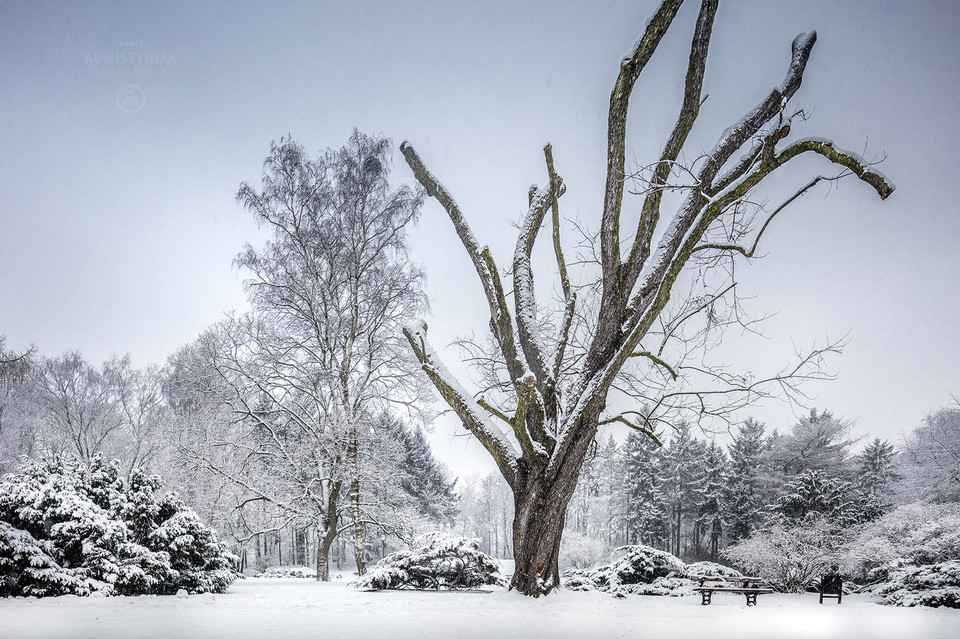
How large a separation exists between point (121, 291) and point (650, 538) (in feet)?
94.2

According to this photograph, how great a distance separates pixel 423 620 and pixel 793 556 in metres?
12.1

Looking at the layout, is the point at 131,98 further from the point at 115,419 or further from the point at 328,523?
the point at 115,419

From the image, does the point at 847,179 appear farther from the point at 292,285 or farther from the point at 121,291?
the point at 121,291

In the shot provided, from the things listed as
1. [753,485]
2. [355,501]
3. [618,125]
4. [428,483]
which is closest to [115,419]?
[355,501]

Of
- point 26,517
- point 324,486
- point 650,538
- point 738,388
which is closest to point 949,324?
point 738,388

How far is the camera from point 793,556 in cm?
1179

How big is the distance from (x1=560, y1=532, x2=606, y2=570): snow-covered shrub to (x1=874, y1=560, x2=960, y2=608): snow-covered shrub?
45.6ft

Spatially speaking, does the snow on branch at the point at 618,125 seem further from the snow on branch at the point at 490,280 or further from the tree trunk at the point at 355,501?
the tree trunk at the point at 355,501

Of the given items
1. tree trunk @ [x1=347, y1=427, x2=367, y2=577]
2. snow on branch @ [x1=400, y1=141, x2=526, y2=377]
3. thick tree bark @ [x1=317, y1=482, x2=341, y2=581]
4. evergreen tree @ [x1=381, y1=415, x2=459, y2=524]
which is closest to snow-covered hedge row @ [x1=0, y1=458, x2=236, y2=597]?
thick tree bark @ [x1=317, y1=482, x2=341, y2=581]

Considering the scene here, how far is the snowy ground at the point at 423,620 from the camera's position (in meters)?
3.38

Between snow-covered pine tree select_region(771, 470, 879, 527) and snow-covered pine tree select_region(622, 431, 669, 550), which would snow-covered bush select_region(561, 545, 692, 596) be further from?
snow-covered pine tree select_region(622, 431, 669, 550)

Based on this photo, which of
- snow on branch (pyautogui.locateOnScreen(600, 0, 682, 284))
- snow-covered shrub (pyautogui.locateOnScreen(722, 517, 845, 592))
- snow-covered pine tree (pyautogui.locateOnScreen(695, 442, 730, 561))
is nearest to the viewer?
snow on branch (pyautogui.locateOnScreen(600, 0, 682, 284))

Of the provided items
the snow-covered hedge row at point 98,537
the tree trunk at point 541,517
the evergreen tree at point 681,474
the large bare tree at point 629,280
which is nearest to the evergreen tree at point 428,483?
the evergreen tree at point 681,474

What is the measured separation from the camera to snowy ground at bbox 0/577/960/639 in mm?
3383
